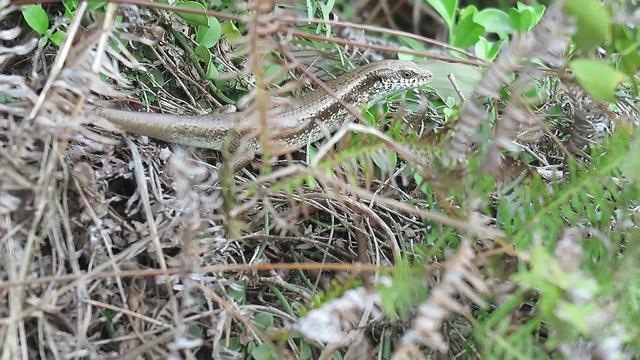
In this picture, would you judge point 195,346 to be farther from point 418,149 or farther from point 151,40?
point 151,40

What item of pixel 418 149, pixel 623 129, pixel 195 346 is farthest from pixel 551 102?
Result: pixel 195 346

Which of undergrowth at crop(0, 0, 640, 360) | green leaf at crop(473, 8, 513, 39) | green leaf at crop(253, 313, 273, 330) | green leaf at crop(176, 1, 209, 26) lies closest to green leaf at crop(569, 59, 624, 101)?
undergrowth at crop(0, 0, 640, 360)

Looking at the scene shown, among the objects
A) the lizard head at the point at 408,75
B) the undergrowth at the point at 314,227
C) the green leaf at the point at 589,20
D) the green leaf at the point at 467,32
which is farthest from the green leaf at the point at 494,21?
the green leaf at the point at 589,20

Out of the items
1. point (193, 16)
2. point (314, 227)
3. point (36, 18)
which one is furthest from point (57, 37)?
point (314, 227)

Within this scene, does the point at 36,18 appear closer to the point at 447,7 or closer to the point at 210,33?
the point at 210,33

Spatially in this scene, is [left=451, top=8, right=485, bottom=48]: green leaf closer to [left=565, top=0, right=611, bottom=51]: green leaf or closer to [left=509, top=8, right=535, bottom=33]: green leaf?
[left=509, top=8, right=535, bottom=33]: green leaf

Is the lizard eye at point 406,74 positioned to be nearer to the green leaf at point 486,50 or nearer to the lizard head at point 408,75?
the lizard head at point 408,75

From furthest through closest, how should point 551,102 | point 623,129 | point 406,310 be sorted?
point 551,102 < point 623,129 < point 406,310
